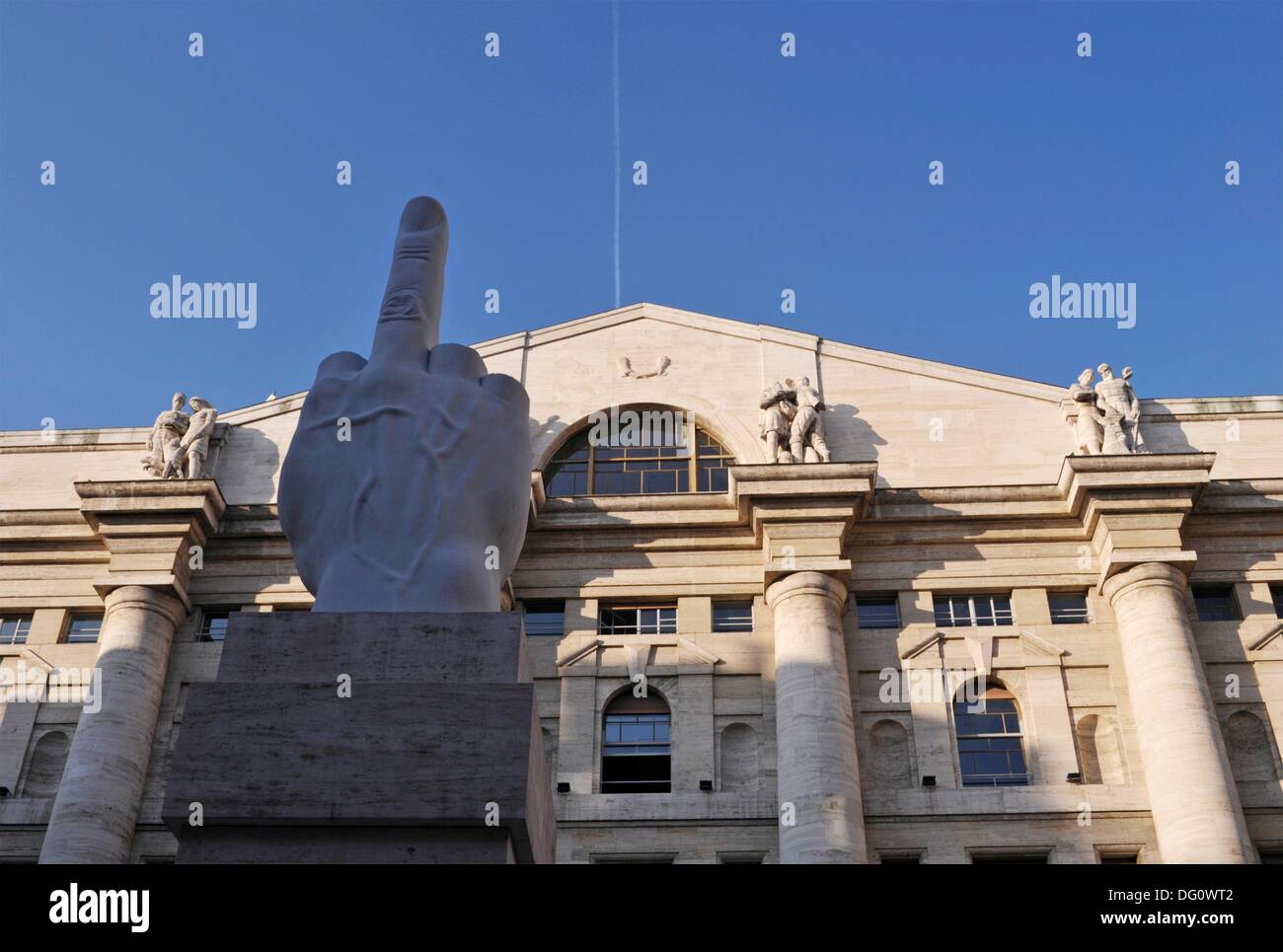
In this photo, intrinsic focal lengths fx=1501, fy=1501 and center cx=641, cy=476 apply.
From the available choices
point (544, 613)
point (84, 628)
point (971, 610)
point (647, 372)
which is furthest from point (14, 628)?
point (971, 610)

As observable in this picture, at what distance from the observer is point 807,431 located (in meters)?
36.2

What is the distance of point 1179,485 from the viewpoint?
3316 cm

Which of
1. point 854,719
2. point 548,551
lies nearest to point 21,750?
point 548,551

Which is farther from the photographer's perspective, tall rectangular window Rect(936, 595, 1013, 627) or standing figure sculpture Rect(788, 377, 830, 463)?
standing figure sculpture Rect(788, 377, 830, 463)

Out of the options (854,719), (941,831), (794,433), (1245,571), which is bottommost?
(941,831)

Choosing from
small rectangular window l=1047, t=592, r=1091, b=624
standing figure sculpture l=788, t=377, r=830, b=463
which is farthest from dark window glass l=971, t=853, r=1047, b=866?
standing figure sculpture l=788, t=377, r=830, b=463

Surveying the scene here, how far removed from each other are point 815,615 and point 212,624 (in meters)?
14.1

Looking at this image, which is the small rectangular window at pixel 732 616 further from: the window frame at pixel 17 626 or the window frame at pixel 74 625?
the window frame at pixel 17 626

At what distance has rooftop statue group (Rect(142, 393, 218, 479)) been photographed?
1439 inches

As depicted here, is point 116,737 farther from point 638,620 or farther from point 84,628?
point 638,620

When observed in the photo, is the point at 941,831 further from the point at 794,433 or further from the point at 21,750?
the point at 21,750

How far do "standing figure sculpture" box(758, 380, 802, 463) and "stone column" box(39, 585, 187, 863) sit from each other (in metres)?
14.4

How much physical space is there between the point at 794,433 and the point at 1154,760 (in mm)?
11110

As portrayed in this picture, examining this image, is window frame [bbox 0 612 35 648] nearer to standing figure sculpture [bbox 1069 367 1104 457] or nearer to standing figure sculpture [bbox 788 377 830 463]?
standing figure sculpture [bbox 788 377 830 463]
